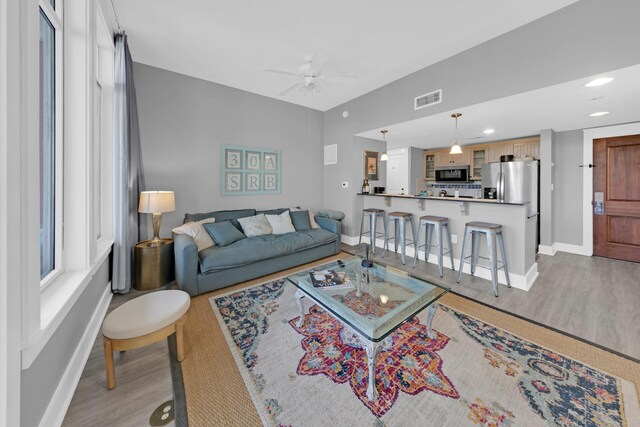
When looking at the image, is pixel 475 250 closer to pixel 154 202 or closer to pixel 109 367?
pixel 109 367

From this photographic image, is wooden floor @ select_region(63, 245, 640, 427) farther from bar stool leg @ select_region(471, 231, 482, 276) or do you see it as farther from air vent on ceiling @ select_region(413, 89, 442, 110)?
air vent on ceiling @ select_region(413, 89, 442, 110)

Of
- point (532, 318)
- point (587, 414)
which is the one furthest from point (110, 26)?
point (532, 318)

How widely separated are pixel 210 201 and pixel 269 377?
295cm

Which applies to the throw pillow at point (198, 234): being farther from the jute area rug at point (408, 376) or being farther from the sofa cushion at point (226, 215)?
the jute area rug at point (408, 376)

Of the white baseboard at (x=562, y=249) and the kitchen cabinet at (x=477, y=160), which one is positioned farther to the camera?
the kitchen cabinet at (x=477, y=160)

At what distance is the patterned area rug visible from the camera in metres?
1.28

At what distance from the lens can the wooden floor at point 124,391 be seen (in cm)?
128

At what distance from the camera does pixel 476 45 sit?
9.04ft

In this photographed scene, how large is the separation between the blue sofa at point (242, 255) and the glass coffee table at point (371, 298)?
40.1 inches

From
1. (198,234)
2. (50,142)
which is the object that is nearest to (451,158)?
(198,234)

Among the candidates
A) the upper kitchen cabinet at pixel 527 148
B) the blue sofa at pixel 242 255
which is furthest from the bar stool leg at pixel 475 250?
the upper kitchen cabinet at pixel 527 148

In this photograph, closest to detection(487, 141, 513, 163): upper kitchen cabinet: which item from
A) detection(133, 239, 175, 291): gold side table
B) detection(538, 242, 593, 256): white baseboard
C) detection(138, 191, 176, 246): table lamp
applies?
detection(538, 242, 593, 256): white baseboard

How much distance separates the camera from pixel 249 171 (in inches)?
163

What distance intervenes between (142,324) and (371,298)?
1540 mm
